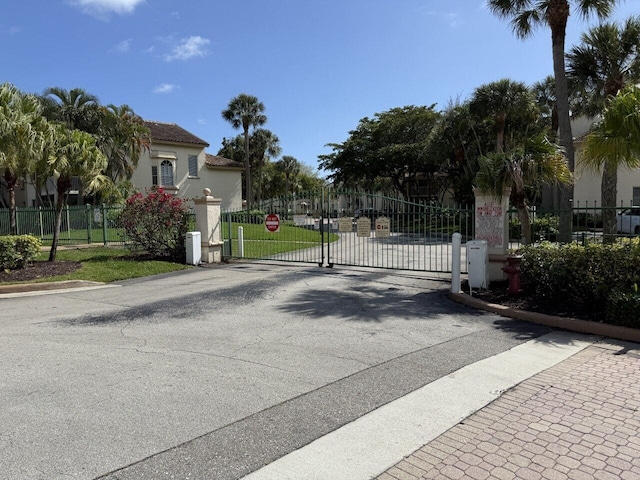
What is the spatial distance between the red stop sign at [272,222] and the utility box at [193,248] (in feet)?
7.18

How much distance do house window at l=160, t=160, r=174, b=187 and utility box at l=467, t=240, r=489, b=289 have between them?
29.1 metres

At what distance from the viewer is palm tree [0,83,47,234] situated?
12.5 metres

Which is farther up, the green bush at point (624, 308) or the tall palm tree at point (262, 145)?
the tall palm tree at point (262, 145)

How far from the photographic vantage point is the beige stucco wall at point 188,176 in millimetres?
33562

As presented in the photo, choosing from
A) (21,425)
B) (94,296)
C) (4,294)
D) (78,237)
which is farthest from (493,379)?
(78,237)

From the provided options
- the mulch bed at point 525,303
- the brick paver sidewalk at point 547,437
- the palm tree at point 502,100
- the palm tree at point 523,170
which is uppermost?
the palm tree at point 502,100

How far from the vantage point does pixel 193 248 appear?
14.5m

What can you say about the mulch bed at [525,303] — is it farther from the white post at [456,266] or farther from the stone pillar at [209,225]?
the stone pillar at [209,225]

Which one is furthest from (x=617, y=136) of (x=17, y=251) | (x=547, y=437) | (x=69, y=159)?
(x=17, y=251)

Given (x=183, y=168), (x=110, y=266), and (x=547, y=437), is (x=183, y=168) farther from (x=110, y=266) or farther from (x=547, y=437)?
(x=547, y=437)

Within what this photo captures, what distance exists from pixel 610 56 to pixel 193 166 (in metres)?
28.7

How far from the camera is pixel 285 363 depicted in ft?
18.2

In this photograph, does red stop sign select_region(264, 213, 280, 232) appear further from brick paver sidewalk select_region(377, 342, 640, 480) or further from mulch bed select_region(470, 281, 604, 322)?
brick paver sidewalk select_region(377, 342, 640, 480)

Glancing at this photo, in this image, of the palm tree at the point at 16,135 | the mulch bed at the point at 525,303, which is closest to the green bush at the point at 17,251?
the palm tree at the point at 16,135
